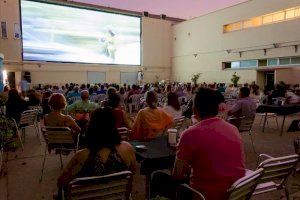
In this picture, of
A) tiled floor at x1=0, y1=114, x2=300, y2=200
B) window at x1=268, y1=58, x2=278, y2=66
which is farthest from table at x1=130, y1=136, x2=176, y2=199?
window at x1=268, y1=58, x2=278, y2=66

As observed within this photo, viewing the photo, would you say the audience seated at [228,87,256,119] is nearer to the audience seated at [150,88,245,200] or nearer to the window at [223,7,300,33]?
the audience seated at [150,88,245,200]

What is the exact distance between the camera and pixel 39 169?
444cm

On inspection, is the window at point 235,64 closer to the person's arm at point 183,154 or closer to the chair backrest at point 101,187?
the person's arm at point 183,154

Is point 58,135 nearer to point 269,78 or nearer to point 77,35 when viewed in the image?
point 269,78

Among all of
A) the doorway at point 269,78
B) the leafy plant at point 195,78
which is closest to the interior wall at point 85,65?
the leafy plant at point 195,78

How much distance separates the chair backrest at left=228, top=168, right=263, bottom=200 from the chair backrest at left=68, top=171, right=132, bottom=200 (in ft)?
2.27

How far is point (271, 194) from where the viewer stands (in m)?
3.43

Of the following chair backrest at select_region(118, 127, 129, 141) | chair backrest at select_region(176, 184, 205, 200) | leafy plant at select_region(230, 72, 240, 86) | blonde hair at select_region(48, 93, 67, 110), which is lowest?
chair backrest at select_region(176, 184, 205, 200)

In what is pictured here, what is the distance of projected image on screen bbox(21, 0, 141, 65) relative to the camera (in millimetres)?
20453

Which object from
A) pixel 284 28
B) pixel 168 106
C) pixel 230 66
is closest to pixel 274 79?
pixel 284 28

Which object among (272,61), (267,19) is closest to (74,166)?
(272,61)

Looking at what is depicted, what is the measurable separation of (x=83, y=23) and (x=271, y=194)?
21428 mm

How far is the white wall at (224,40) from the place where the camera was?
17.8m

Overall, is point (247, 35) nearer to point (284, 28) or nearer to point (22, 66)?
point (284, 28)
